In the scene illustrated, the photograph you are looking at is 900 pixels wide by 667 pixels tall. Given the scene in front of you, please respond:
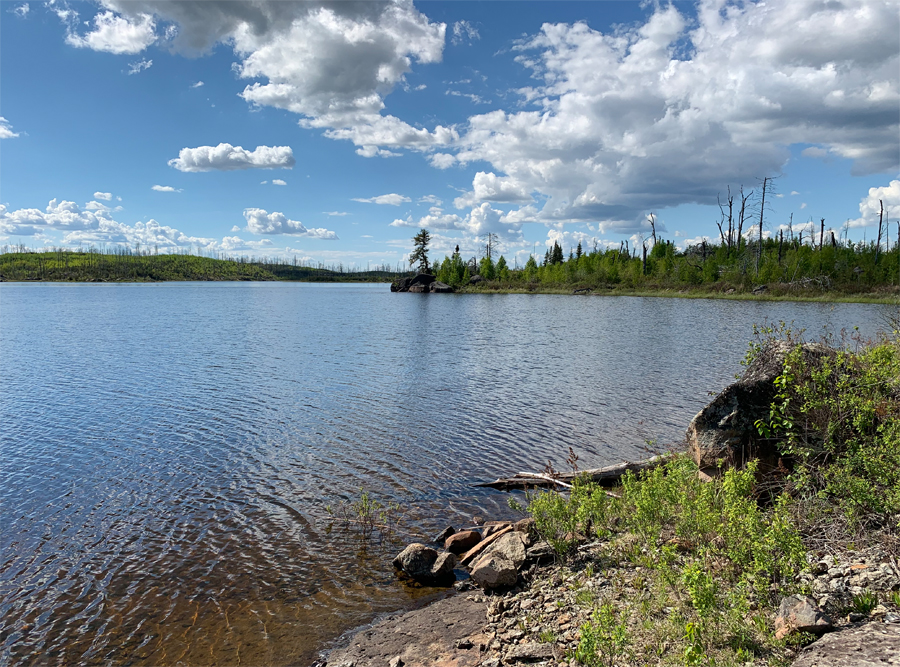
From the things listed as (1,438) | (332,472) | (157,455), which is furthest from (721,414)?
(1,438)

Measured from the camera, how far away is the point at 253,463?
46.6 feet

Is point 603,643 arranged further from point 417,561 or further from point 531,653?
point 417,561

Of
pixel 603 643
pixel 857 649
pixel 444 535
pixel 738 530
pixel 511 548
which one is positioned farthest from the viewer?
pixel 444 535

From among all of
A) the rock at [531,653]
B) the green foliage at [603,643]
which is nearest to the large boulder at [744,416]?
the green foliage at [603,643]

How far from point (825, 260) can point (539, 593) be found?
Answer: 109m

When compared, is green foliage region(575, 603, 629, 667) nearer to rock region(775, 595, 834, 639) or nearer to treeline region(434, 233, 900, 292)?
rock region(775, 595, 834, 639)

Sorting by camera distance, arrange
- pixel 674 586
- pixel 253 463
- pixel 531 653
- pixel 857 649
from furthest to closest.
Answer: pixel 253 463 < pixel 674 586 < pixel 531 653 < pixel 857 649

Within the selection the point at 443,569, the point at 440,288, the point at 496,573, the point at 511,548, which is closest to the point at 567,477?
the point at 511,548

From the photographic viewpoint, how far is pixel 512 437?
53.7 feet

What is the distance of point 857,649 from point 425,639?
4.97m

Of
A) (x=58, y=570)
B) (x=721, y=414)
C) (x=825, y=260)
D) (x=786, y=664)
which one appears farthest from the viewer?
(x=825, y=260)

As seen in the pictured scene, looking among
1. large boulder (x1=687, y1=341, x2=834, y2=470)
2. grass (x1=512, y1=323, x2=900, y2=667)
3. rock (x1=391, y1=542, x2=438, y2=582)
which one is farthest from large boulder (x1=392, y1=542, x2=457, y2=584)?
large boulder (x1=687, y1=341, x2=834, y2=470)

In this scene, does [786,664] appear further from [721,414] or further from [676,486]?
[721,414]

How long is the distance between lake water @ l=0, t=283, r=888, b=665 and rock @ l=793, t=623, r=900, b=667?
18.2 ft
